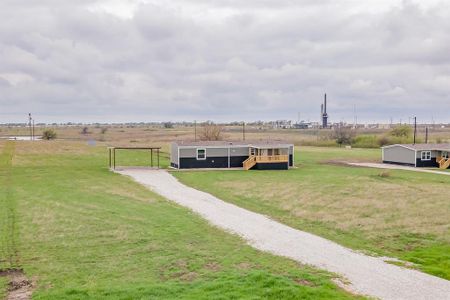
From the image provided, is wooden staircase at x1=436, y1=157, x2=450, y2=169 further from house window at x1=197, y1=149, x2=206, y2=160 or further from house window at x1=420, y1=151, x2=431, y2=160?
house window at x1=197, y1=149, x2=206, y2=160

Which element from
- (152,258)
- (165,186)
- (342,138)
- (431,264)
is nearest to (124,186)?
(165,186)

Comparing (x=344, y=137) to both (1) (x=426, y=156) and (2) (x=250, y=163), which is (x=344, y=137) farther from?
(2) (x=250, y=163)

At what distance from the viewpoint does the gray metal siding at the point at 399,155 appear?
188 feet

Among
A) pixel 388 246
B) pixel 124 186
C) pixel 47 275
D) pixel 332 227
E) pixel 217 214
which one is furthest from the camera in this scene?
pixel 124 186

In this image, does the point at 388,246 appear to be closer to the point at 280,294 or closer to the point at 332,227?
the point at 332,227

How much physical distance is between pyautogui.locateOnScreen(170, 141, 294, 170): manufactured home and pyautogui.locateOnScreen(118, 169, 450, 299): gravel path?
22.5m

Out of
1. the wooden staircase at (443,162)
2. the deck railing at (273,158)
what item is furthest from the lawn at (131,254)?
the wooden staircase at (443,162)

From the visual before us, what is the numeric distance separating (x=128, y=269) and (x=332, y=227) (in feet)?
33.8

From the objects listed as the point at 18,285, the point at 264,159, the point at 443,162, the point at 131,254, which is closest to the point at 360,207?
the point at 131,254

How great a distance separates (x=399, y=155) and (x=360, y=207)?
35326 millimetres

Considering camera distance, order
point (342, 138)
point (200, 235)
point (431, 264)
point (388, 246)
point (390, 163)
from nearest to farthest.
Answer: point (431, 264) < point (388, 246) < point (200, 235) < point (390, 163) < point (342, 138)

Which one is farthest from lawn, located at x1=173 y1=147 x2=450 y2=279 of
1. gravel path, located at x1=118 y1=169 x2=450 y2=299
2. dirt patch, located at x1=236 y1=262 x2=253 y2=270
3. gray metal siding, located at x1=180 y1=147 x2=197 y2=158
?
gray metal siding, located at x1=180 y1=147 x2=197 y2=158

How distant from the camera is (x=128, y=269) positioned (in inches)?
581

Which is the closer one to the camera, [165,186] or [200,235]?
[200,235]
